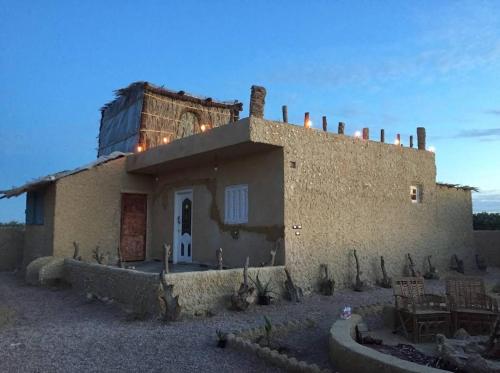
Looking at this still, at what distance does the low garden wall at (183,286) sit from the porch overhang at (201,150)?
278 cm

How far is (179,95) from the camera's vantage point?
1675cm

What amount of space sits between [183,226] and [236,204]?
8.60 feet

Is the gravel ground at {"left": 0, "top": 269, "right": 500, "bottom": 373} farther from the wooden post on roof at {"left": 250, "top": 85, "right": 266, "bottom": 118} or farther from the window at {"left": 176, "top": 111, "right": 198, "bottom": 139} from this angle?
the window at {"left": 176, "top": 111, "right": 198, "bottom": 139}

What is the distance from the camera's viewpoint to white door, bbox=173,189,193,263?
12.8 m

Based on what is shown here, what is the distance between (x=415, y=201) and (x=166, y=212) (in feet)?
24.6

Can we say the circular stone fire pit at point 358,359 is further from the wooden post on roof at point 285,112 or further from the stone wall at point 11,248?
the stone wall at point 11,248

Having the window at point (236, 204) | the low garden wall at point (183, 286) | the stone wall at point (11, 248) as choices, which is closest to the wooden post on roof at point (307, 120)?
the window at point (236, 204)

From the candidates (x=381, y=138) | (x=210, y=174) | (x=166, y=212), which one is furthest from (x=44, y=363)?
(x=381, y=138)

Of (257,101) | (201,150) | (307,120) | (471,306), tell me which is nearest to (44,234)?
(201,150)

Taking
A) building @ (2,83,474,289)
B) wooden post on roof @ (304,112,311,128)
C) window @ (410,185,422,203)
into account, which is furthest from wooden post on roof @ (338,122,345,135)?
window @ (410,185,422,203)

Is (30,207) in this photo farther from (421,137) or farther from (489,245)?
(489,245)

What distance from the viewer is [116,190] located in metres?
→ 13.7

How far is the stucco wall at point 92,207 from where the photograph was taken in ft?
41.4

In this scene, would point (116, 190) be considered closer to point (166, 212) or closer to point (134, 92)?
point (166, 212)
